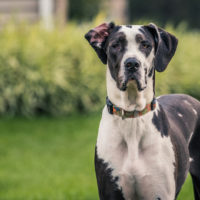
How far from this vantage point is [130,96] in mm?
3465

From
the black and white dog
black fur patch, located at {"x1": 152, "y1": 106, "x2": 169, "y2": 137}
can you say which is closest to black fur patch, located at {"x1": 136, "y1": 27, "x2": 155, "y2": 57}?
the black and white dog

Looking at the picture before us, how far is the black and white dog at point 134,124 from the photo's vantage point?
336 centimetres

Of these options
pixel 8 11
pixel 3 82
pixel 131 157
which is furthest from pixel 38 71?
pixel 131 157

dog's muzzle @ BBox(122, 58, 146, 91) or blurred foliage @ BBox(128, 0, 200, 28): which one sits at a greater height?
dog's muzzle @ BBox(122, 58, 146, 91)

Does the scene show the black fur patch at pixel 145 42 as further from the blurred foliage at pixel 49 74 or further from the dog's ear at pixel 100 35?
the blurred foliage at pixel 49 74

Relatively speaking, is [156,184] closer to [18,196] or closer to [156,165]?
[156,165]

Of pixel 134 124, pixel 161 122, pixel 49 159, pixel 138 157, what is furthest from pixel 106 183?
pixel 49 159

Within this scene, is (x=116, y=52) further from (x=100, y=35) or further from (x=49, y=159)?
(x=49, y=159)

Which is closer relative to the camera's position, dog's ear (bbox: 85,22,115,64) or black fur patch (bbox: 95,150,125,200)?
black fur patch (bbox: 95,150,125,200)

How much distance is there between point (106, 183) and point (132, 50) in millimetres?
946

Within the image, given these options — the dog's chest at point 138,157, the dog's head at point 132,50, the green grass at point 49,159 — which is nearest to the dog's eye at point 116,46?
the dog's head at point 132,50

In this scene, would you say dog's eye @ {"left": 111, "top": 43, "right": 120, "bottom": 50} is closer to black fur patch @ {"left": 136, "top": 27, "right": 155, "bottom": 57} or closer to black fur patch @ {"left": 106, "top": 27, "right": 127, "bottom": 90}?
black fur patch @ {"left": 106, "top": 27, "right": 127, "bottom": 90}

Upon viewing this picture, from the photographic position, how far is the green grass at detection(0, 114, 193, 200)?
6141mm

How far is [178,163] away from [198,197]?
0.95 metres
